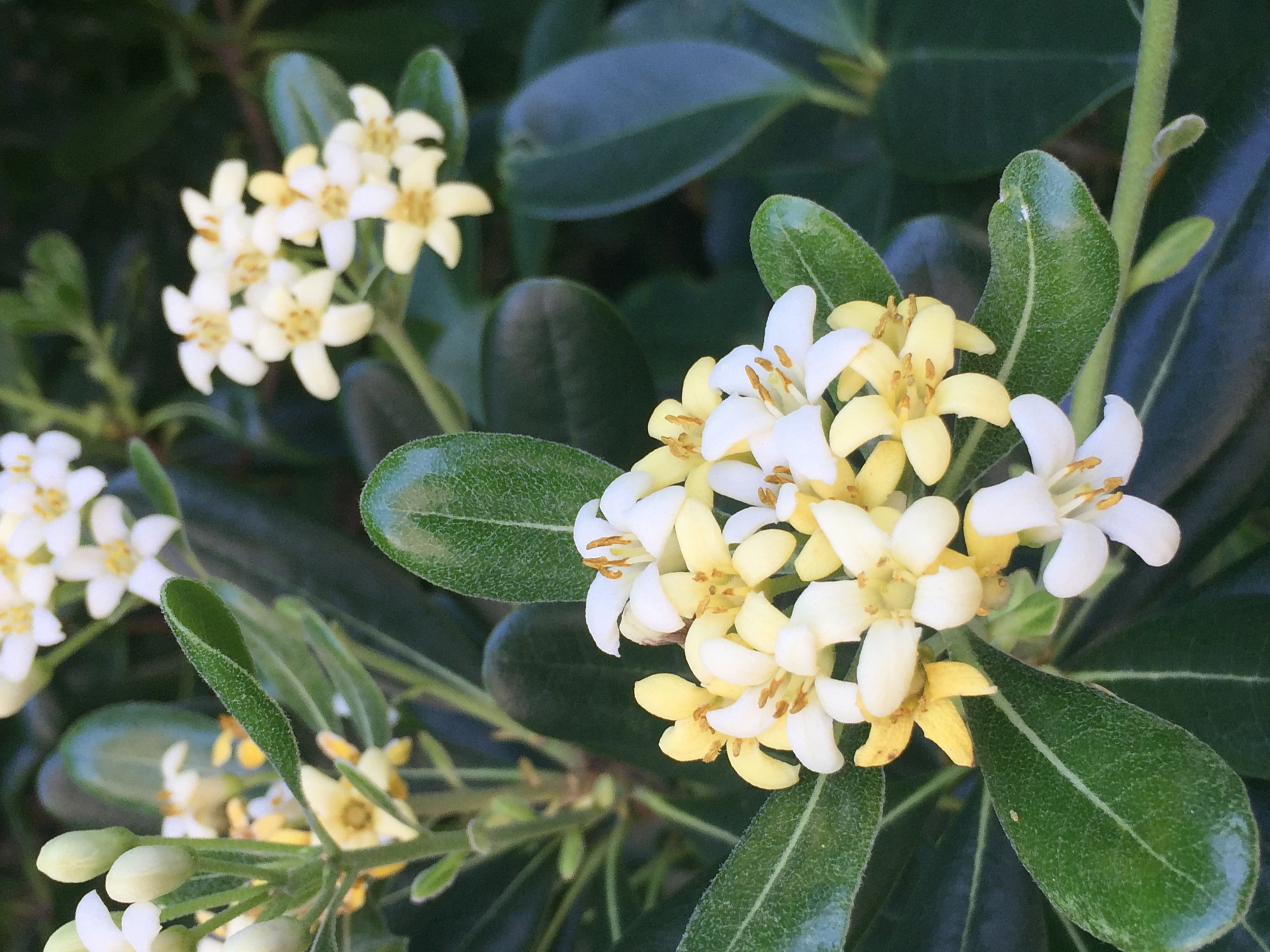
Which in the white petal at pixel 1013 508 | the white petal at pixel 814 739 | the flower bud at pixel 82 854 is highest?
the white petal at pixel 1013 508

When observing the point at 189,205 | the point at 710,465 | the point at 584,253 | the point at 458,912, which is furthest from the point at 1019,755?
the point at 584,253

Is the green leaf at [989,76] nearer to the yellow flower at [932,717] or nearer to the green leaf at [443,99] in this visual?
the green leaf at [443,99]

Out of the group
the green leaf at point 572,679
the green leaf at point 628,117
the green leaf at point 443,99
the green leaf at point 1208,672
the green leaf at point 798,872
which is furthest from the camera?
the green leaf at point 628,117

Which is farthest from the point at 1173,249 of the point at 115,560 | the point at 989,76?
the point at 115,560

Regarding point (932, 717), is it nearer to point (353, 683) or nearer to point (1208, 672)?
point (1208, 672)

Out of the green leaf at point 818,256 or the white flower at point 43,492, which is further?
the white flower at point 43,492

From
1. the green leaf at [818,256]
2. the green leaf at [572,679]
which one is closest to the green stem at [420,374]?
the green leaf at [572,679]
